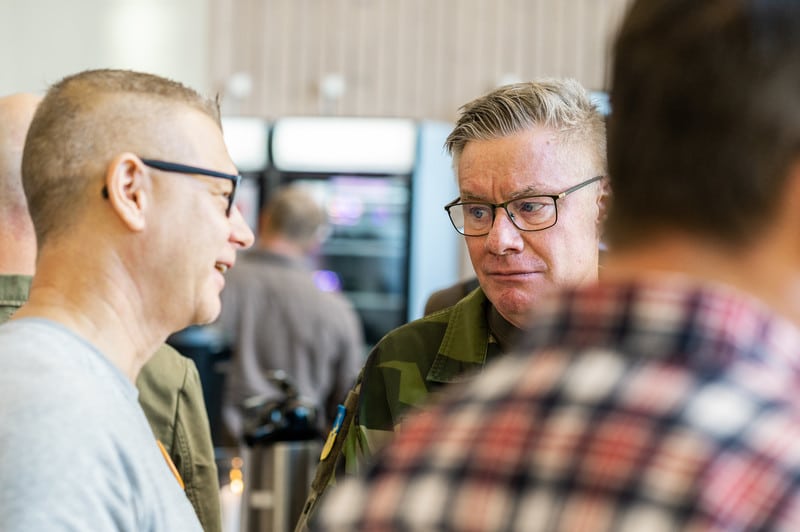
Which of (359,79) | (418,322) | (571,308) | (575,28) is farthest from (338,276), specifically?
(571,308)

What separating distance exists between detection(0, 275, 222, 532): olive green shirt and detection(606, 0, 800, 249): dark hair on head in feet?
4.36

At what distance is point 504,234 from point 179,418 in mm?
652

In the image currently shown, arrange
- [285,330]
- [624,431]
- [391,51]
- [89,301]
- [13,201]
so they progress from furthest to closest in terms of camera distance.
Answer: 1. [391,51]
2. [285,330]
3. [13,201]
4. [89,301]
5. [624,431]

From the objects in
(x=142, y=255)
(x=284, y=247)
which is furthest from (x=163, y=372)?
(x=284, y=247)

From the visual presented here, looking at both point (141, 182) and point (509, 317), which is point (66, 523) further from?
point (509, 317)

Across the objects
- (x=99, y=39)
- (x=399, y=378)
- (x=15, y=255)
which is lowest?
(x=399, y=378)

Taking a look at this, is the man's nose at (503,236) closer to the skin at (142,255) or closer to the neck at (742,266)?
the skin at (142,255)

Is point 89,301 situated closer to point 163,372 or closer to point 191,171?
point 191,171

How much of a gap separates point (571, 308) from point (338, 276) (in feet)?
18.8

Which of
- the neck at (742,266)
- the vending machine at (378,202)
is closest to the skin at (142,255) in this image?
the neck at (742,266)

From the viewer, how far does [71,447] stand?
112 centimetres

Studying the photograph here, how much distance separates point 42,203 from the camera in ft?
4.38

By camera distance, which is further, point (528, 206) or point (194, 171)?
point (528, 206)

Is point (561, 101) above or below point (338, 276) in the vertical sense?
above
